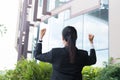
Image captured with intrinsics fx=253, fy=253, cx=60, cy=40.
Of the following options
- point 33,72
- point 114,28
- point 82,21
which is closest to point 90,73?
point 33,72

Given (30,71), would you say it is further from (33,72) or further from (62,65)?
(62,65)

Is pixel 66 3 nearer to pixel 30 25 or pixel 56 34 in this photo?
pixel 56 34

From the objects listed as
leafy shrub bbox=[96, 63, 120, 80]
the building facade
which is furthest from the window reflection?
leafy shrub bbox=[96, 63, 120, 80]

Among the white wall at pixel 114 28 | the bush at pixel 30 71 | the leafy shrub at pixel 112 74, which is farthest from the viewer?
the white wall at pixel 114 28

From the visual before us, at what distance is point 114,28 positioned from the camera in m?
4.37

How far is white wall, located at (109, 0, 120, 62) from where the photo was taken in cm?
419

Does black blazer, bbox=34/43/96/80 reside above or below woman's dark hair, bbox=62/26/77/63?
below

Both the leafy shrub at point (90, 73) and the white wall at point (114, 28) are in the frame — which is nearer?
the leafy shrub at point (90, 73)

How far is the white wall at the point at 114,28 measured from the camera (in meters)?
4.19

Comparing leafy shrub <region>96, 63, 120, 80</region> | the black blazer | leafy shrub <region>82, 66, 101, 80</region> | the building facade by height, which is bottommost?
leafy shrub <region>82, 66, 101, 80</region>

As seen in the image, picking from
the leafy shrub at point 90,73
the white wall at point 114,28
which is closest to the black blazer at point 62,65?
the leafy shrub at point 90,73

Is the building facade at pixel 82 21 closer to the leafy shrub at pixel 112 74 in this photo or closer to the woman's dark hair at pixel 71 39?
the leafy shrub at pixel 112 74

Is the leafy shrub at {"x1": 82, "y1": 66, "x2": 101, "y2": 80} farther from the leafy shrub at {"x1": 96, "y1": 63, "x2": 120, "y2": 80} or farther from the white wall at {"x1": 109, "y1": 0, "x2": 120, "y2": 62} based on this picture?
the leafy shrub at {"x1": 96, "y1": 63, "x2": 120, "y2": 80}

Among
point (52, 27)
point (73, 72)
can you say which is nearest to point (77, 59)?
point (73, 72)
